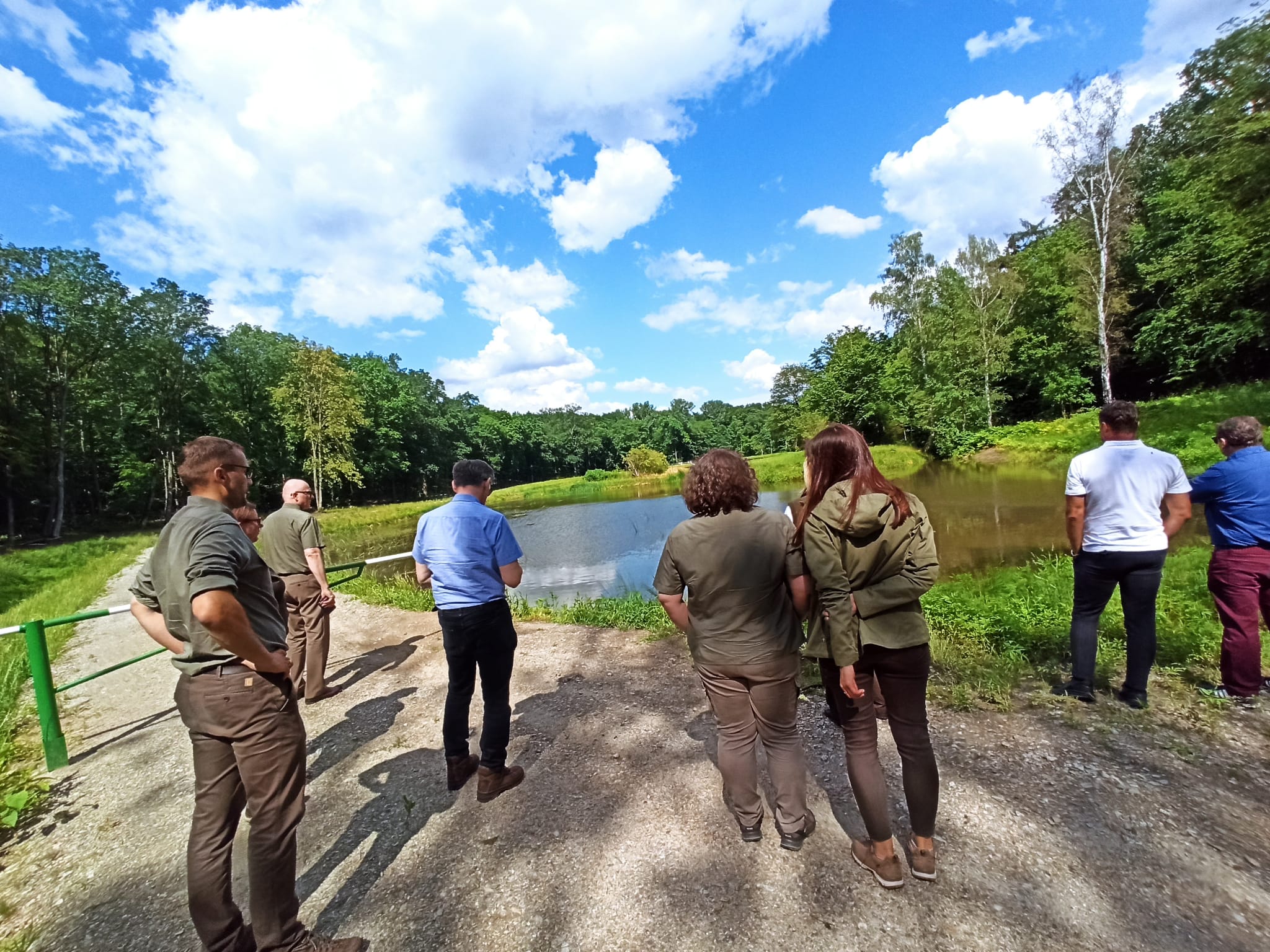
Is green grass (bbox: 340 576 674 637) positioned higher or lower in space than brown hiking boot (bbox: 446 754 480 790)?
lower

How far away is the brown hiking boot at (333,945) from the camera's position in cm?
226

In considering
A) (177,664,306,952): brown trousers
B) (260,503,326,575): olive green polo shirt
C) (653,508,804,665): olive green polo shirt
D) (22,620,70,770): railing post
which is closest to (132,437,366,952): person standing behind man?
(177,664,306,952): brown trousers

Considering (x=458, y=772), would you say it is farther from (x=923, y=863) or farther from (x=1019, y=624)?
(x=1019, y=624)

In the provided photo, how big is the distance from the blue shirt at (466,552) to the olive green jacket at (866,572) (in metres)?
1.73

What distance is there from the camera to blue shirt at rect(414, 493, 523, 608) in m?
3.30

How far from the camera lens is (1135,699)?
3807 millimetres

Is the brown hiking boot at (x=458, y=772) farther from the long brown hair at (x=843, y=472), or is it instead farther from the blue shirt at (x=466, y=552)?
the long brown hair at (x=843, y=472)

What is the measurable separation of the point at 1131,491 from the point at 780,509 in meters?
14.0

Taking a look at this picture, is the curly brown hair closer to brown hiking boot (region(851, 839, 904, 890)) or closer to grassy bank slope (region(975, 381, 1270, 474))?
brown hiking boot (region(851, 839, 904, 890))

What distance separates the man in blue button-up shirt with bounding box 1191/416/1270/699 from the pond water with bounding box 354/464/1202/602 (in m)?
6.32

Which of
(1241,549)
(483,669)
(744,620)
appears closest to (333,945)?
(483,669)

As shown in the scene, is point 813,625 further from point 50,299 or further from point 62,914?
point 50,299

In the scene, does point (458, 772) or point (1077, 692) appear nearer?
point (458, 772)

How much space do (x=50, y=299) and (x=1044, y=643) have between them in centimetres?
4216
